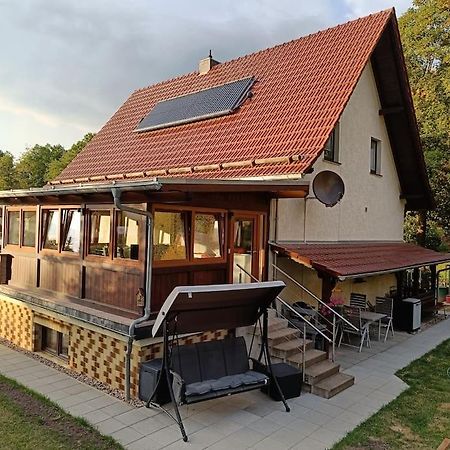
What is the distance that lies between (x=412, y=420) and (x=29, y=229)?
8985 millimetres

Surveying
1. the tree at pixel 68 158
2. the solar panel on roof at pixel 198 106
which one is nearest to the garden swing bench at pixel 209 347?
the solar panel on roof at pixel 198 106

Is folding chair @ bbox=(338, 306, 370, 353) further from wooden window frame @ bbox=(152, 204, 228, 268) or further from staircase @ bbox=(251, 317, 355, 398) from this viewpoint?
wooden window frame @ bbox=(152, 204, 228, 268)

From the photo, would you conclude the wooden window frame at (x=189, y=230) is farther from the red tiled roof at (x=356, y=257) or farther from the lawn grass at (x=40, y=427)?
the lawn grass at (x=40, y=427)

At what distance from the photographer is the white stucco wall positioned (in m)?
10.7

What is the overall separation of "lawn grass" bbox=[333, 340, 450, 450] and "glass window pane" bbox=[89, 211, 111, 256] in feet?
17.2

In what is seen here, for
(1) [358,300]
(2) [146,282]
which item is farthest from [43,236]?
(1) [358,300]

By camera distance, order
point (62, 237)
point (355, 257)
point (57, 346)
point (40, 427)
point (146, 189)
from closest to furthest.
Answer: point (40, 427), point (146, 189), point (62, 237), point (57, 346), point (355, 257)

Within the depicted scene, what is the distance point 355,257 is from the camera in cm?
1068

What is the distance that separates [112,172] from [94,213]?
17.4ft

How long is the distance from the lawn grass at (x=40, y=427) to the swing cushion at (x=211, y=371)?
1150 mm

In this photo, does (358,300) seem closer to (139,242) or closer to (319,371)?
(319,371)

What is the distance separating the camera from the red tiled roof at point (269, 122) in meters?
10.2

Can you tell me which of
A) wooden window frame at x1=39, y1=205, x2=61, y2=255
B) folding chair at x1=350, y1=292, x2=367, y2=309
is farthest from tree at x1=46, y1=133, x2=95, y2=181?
folding chair at x1=350, y1=292, x2=367, y2=309

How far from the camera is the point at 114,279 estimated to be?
7781 mm
